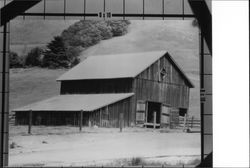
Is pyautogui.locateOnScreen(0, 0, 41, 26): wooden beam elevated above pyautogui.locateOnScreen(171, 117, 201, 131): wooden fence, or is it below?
above

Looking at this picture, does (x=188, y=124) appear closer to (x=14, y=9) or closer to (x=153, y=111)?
(x=153, y=111)

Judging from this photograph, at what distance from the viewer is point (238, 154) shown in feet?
11.7

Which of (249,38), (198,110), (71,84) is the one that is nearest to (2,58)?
(71,84)

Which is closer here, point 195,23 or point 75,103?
point 75,103

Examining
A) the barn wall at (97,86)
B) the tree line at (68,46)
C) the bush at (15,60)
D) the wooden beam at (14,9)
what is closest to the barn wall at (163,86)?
the barn wall at (97,86)

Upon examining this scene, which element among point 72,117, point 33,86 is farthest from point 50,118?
point 33,86

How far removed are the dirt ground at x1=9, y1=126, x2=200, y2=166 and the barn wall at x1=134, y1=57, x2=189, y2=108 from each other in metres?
0.36

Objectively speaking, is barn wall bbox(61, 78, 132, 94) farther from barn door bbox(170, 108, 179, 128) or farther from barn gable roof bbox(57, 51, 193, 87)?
barn door bbox(170, 108, 179, 128)

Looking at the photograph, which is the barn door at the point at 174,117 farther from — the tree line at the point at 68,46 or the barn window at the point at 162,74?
the tree line at the point at 68,46

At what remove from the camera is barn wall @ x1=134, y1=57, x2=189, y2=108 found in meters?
4.08

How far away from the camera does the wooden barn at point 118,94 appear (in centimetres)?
403

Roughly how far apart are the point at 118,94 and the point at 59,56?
2.26ft

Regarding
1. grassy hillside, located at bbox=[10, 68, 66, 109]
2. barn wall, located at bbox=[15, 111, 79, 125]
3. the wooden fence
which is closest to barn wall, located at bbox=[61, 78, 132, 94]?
grassy hillside, located at bbox=[10, 68, 66, 109]

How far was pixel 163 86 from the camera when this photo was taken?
4121 mm
